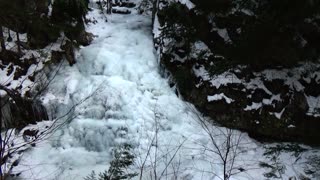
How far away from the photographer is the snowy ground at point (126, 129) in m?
7.07

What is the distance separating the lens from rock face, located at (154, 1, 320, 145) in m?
8.08

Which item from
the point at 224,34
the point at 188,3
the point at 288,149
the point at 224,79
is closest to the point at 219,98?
the point at 224,79

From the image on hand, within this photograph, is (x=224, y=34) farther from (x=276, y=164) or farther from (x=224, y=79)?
(x=276, y=164)

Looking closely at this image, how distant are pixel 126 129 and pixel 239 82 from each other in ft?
10.2

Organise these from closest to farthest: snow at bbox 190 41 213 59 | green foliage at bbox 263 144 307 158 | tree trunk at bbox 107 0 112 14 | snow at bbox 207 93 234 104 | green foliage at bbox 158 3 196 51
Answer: green foliage at bbox 263 144 307 158, snow at bbox 207 93 234 104, snow at bbox 190 41 213 59, green foliage at bbox 158 3 196 51, tree trunk at bbox 107 0 112 14

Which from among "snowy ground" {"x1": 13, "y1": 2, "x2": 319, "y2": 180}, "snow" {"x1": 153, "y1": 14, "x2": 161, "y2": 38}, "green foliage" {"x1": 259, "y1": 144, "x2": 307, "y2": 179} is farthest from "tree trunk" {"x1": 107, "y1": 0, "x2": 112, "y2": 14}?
"green foliage" {"x1": 259, "y1": 144, "x2": 307, "y2": 179}

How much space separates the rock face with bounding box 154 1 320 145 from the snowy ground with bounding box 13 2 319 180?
0.48 metres

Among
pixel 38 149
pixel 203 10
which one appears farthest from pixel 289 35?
pixel 38 149

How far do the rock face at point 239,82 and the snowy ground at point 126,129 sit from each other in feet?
1.56

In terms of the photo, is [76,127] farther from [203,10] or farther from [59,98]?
[203,10]

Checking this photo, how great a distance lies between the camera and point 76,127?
7.91 metres

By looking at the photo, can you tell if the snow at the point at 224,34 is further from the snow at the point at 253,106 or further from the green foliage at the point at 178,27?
the snow at the point at 253,106

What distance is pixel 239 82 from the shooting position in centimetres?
856

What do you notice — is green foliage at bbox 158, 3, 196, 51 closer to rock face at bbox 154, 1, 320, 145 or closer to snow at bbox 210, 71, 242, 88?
rock face at bbox 154, 1, 320, 145
